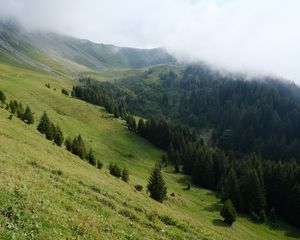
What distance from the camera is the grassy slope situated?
15672mm

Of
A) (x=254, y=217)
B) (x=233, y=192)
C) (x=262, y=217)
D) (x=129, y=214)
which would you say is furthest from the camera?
(x=233, y=192)

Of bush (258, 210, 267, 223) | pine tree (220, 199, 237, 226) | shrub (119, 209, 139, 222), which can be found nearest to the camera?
shrub (119, 209, 139, 222)

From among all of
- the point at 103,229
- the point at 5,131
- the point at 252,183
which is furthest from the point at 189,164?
the point at 103,229

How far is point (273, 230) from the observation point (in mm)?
88000

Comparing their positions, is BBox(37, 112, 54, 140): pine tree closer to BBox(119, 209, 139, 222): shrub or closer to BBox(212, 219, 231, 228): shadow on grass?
BBox(212, 219, 231, 228): shadow on grass

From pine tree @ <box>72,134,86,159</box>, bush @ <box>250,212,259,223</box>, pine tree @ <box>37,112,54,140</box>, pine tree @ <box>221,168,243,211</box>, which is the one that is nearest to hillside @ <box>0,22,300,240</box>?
bush @ <box>250,212,259,223</box>

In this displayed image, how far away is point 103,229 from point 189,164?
110308mm

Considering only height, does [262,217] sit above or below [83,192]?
below

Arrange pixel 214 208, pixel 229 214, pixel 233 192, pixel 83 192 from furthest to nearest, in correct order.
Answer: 1. pixel 233 192
2. pixel 214 208
3. pixel 229 214
4. pixel 83 192

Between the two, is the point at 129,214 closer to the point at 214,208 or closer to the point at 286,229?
the point at 214,208

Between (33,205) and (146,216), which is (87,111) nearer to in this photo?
(146,216)

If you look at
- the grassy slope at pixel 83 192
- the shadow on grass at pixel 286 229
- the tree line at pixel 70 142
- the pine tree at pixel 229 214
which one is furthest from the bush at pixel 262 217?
the tree line at pixel 70 142

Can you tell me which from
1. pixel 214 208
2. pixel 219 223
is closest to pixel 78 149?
pixel 219 223

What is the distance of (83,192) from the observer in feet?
91.6
